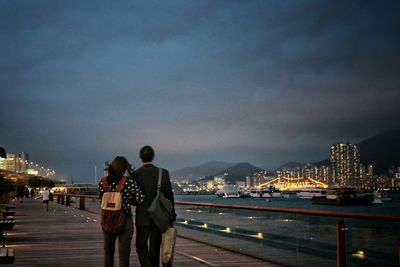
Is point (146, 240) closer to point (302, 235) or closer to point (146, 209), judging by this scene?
point (146, 209)

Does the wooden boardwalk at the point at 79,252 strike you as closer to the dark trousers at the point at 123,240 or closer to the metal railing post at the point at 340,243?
the metal railing post at the point at 340,243

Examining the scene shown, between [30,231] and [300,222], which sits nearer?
[300,222]

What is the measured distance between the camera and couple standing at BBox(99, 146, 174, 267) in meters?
7.22

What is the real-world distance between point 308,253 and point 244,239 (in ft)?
8.41

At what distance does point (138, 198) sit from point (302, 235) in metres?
3.50

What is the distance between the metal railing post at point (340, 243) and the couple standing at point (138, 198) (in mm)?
2439

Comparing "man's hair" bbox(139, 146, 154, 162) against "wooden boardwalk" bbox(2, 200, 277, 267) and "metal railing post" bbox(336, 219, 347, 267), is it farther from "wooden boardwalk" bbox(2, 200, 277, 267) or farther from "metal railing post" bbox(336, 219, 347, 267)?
"wooden boardwalk" bbox(2, 200, 277, 267)

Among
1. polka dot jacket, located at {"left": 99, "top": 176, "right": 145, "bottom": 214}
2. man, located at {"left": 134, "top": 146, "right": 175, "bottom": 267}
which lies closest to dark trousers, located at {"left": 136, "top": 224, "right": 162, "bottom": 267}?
man, located at {"left": 134, "top": 146, "right": 175, "bottom": 267}

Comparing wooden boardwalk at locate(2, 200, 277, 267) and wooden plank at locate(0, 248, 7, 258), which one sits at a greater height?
wooden plank at locate(0, 248, 7, 258)

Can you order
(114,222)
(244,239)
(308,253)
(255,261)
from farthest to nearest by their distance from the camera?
1. (244,239)
2. (255,261)
3. (308,253)
4. (114,222)

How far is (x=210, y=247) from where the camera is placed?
1287 centimetres

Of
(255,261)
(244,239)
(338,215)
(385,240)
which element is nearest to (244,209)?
(244,239)

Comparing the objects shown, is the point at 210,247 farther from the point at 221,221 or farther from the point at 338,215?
the point at 338,215

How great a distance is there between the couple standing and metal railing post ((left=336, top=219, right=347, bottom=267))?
2439 mm
